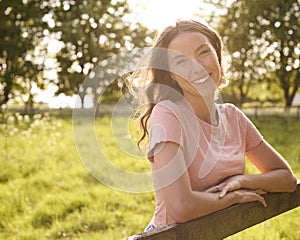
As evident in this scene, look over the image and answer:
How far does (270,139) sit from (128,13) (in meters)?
17.7

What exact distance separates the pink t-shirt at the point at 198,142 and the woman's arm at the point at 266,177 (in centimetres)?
6

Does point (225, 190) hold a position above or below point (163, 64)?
below

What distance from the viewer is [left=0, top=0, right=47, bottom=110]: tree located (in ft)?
63.8

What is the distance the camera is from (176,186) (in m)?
1.42

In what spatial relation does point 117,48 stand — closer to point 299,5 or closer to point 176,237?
point 299,5

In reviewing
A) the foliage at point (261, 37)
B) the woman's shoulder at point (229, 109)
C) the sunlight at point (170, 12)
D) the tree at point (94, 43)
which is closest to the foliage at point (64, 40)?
the tree at point (94, 43)

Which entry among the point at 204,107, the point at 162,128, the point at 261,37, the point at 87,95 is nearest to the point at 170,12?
the point at 204,107

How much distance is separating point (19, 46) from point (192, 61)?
75.1 ft

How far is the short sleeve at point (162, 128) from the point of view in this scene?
1.44 metres

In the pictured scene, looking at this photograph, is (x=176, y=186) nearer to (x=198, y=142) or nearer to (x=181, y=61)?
(x=198, y=142)

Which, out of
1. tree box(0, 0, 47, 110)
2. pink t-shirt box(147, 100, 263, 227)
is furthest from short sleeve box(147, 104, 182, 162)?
tree box(0, 0, 47, 110)

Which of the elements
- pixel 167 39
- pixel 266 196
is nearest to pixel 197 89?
pixel 167 39

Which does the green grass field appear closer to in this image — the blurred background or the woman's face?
the blurred background

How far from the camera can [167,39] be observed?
5.40 ft
